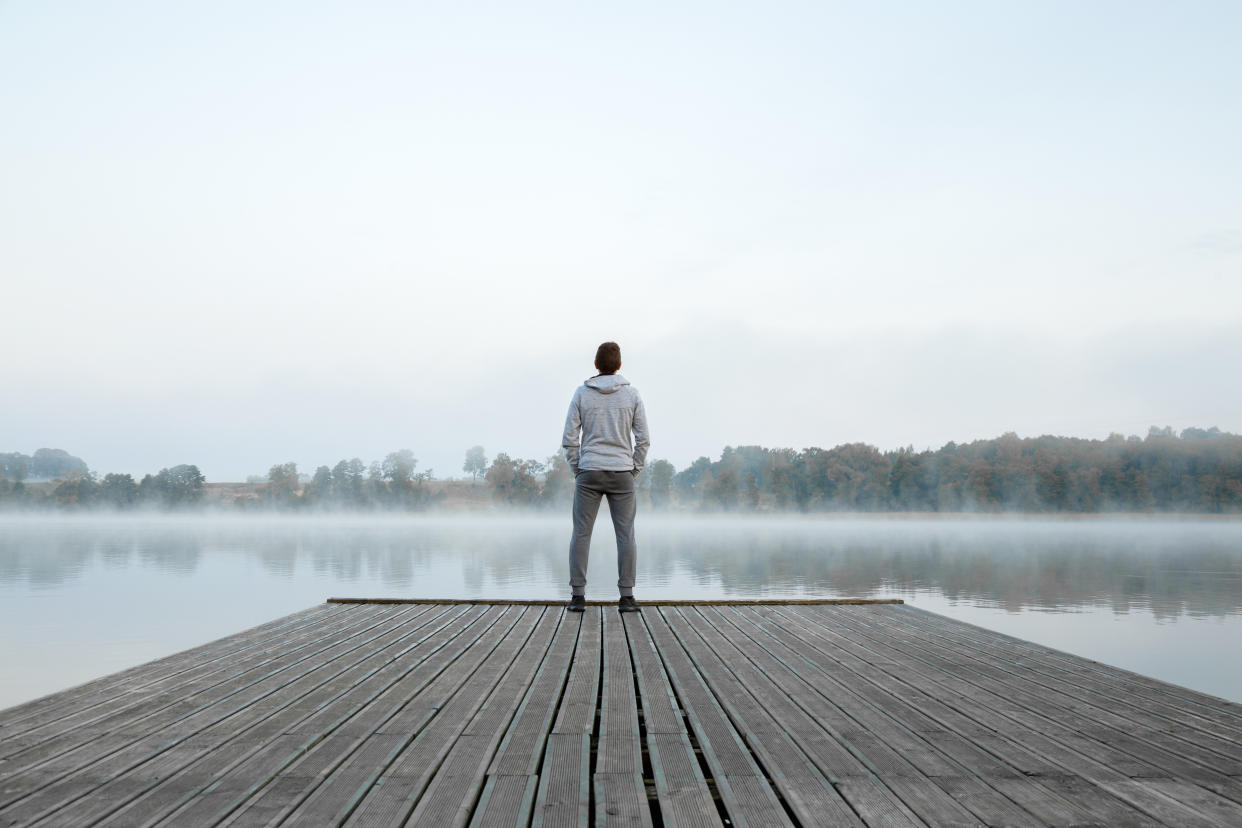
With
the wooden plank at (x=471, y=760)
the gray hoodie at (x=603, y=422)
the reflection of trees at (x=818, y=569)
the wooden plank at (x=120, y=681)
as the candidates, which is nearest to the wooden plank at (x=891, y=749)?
the wooden plank at (x=471, y=760)

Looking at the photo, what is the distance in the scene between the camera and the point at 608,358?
16.4ft

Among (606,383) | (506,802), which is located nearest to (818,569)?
(606,383)

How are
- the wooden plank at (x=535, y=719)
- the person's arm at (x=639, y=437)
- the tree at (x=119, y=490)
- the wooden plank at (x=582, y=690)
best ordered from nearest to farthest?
the wooden plank at (x=535, y=719) < the wooden plank at (x=582, y=690) < the person's arm at (x=639, y=437) < the tree at (x=119, y=490)

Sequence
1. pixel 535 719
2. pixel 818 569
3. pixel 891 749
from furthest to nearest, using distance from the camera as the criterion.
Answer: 1. pixel 818 569
2. pixel 535 719
3. pixel 891 749

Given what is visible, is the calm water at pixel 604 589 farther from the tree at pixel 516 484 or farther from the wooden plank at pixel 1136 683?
the tree at pixel 516 484

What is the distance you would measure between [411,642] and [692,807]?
2.62 m

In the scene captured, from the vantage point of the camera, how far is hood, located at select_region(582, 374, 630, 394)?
4953mm

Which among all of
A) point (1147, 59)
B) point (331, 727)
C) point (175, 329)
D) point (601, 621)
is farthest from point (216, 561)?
point (175, 329)

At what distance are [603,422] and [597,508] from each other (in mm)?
559

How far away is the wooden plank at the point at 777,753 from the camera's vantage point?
1658 mm

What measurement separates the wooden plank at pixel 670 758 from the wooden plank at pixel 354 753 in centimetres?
70

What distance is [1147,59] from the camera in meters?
24.9

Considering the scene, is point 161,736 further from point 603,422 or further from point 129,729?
point 603,422

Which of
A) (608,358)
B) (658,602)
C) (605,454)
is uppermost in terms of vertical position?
(608,358)
